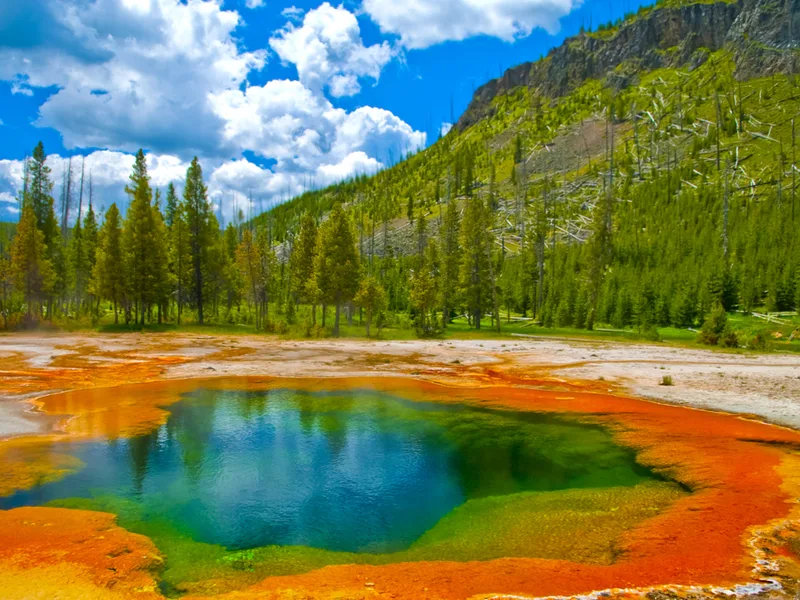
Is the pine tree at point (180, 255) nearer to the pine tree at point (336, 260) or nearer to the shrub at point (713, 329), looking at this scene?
the pine tree at point (336, 260)

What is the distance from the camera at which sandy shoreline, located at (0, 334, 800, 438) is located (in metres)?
20.3

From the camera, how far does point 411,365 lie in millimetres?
31531

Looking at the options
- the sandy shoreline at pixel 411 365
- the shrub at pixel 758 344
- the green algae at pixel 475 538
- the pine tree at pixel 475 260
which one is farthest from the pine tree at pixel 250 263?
the green algae at pixel 475 538

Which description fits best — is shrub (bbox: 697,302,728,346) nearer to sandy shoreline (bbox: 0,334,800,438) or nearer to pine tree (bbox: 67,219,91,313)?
sandy shoreline (bbox: 0,334,800,438)

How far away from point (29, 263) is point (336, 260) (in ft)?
113

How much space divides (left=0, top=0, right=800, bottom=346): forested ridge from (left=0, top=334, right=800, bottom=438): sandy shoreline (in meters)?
10.8

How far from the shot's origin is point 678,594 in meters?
6.73

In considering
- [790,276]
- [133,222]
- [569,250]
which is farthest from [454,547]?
[569,250]

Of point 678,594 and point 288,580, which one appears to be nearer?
point 678,594

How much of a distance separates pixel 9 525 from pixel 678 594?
11555 mm

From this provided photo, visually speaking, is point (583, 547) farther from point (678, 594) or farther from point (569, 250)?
point (569, 250)

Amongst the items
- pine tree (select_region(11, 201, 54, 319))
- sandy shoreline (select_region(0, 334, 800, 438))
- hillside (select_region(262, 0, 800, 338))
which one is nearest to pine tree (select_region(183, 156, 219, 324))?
pine tree (select_region(11, 201, 54, 319))

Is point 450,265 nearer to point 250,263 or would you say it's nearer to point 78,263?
point 250,263

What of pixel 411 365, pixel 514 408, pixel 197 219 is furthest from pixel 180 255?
pixel 514 408
